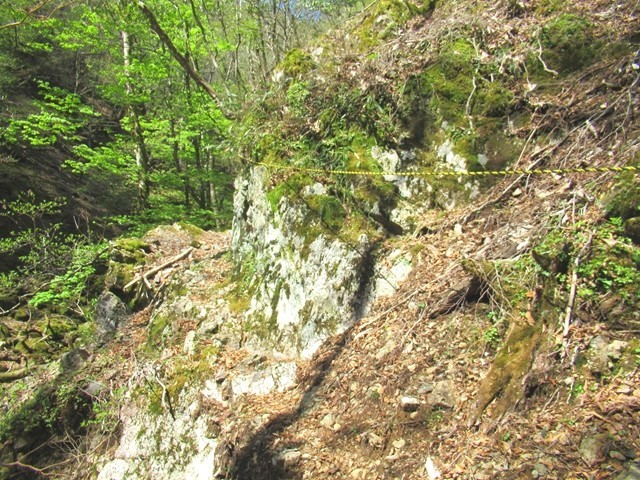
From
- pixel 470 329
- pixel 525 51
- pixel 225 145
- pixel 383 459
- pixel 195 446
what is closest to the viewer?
pixel 383 459

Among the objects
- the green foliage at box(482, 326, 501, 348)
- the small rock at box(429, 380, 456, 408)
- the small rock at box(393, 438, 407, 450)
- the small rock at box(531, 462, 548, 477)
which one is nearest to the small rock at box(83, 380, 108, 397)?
the small rock at box(393, 438, 407, 450)

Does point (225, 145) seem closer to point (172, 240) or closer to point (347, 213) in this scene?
point (172, 240)

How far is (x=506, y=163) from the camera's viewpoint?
5270 mm

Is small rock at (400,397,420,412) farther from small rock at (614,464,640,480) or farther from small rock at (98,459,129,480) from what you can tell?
small rock at (98,459,129,480)

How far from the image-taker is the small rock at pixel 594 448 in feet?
7.55

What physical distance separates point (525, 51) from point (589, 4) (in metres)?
1.22

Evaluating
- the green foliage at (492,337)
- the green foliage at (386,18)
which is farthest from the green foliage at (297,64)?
the green foliage at (492,337)

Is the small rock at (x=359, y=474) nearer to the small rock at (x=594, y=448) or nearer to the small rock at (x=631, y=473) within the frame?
the small rock at (x=594, y=448)

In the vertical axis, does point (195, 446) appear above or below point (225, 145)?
below

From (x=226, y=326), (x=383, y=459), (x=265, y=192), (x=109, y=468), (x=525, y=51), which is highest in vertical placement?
(x=525, y=51)

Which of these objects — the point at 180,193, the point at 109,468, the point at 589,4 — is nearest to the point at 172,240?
the point at 109,468

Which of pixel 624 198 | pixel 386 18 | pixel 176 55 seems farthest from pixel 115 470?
pixel 176 55

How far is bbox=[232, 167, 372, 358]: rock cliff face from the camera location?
17.5 feet

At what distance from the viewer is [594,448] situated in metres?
2.34
